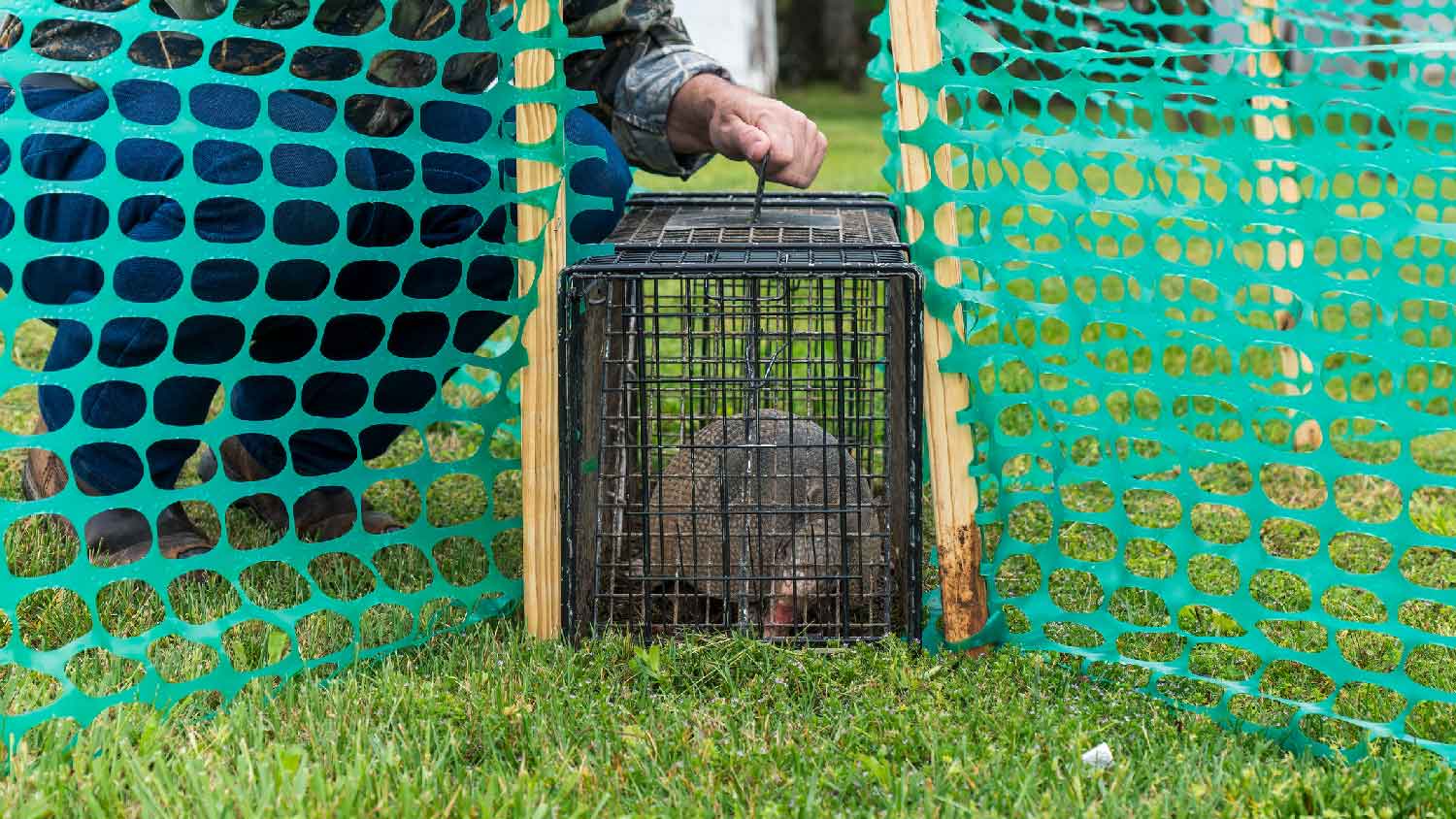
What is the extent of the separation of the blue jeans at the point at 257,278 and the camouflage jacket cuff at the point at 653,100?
0.60 feet

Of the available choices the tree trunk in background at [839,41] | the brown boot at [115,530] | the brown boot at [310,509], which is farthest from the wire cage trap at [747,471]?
the tree trunk in background at [839,41]

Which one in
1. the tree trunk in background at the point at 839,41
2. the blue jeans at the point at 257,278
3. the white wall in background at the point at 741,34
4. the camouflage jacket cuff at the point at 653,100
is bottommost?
the blue jeans at the point at 257,278

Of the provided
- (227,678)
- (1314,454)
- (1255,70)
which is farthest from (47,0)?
(1255,70)

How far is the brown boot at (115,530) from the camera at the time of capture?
2660mm

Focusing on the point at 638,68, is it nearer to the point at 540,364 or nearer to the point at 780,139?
the point at 780,139

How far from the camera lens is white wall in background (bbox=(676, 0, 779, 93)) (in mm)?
16984

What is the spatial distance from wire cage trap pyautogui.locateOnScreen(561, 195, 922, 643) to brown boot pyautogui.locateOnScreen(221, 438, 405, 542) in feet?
2.03

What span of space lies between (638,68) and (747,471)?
97 centimetres

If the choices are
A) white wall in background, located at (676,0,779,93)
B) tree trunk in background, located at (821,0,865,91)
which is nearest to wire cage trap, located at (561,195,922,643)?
white wall in background, located at (676,0,779,93)

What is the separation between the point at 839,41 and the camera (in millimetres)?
22766

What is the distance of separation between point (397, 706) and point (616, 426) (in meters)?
0.89

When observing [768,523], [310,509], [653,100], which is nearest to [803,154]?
[653,100]

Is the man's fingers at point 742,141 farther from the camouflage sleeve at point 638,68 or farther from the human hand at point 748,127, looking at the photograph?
the camouflage sleeve at point 638,68

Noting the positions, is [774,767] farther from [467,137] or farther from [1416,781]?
[467,137]
